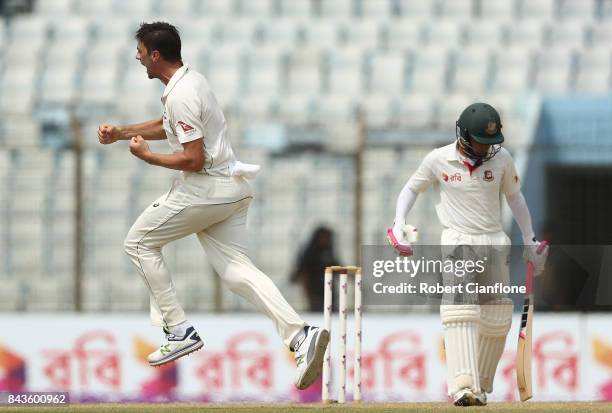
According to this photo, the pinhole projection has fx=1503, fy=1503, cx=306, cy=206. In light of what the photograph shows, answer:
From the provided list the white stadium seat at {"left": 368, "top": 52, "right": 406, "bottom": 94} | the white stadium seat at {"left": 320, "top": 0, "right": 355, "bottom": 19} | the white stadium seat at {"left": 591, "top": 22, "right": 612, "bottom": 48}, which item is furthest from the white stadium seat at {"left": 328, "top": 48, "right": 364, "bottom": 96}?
the white stadium seat at {"left": 591, "top": 22, "right": 612, "bottom": 48}

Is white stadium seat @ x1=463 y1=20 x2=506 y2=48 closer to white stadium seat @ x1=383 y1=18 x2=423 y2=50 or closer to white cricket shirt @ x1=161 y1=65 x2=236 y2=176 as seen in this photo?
white stadium seat @ x1=383 y1=18 x2=423 y2=50

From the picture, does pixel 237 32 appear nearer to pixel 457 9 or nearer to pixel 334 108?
pixel 334 108

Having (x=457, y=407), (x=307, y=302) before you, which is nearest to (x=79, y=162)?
(x=307, y=302)

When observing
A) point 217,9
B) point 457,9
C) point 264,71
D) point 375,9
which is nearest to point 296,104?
point 264,71

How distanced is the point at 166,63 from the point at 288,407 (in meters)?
1.75

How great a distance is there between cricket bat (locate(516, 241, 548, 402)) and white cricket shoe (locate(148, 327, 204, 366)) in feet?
5.32

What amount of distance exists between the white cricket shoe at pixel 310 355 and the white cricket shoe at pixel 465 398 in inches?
27.5

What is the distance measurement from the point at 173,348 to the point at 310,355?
26.4 inches

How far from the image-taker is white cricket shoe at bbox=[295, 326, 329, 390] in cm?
692

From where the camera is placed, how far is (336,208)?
11984mm

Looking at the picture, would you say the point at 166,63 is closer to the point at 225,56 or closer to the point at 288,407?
Result: the point at 288,407

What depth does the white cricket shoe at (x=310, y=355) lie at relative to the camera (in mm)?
6922

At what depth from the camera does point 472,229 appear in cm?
727

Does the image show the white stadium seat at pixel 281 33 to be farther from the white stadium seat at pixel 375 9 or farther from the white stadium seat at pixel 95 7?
the white stadium seat at pixel 95 7
